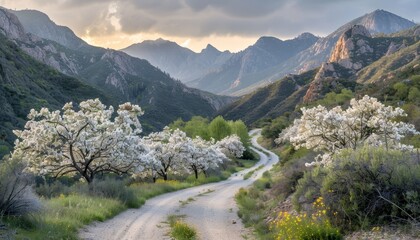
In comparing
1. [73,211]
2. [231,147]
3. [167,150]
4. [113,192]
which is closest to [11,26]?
[231,147]

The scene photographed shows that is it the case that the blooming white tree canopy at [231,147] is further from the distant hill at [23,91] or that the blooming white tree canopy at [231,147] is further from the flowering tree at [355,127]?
the flowering tree at [355,127]

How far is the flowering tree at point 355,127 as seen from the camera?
15.6 metres

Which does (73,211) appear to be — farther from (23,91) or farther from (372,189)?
(23,91)

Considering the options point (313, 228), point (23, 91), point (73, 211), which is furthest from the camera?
point (23, 91)

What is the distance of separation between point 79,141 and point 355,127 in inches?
538

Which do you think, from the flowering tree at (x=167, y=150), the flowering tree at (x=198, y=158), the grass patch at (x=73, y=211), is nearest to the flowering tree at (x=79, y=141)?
the grass patch at (x=73, y=211)

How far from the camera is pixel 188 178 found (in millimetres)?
40625

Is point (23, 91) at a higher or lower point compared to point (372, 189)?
higher

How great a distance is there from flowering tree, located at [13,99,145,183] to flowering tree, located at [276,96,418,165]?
10.3 m

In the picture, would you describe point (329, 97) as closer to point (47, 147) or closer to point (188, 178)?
point (188, 178)

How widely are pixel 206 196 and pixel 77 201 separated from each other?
11.9 metres

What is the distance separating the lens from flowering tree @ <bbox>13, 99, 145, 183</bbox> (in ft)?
65.1

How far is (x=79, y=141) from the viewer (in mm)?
20359

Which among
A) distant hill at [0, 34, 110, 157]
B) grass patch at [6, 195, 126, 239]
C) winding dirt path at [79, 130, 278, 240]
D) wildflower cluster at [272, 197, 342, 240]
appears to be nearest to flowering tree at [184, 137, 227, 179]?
winding dirt path at [79, 130, 278, 240]
